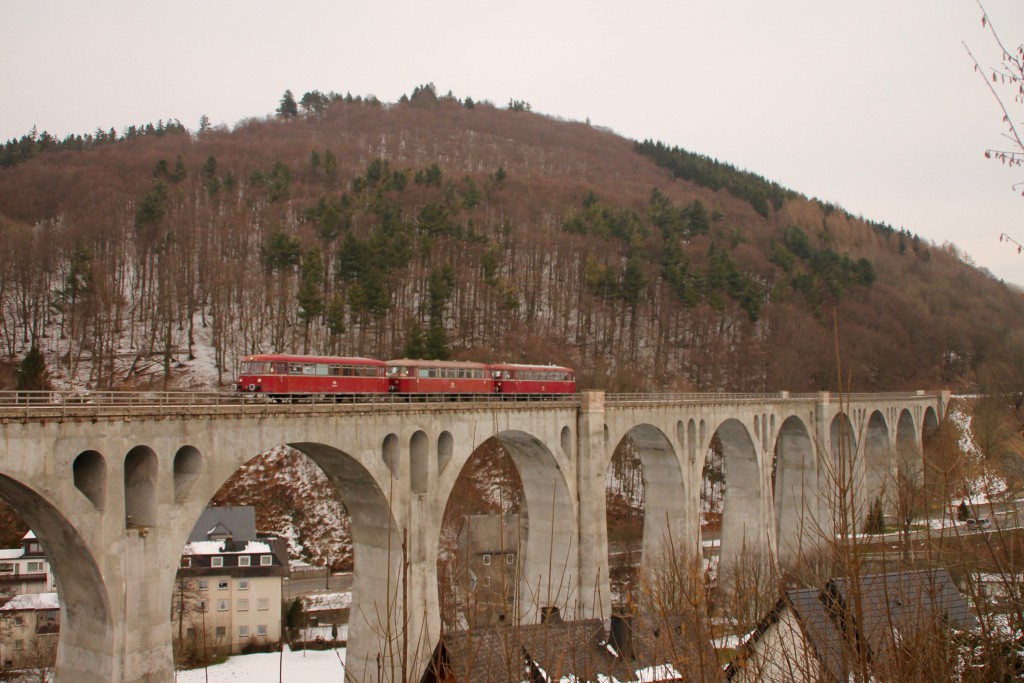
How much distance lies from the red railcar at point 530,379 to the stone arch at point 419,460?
31.0 feet

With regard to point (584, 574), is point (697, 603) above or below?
above

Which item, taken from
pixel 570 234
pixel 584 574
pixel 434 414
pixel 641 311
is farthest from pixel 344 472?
pixel 570 234

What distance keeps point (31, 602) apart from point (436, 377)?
66.8 ft

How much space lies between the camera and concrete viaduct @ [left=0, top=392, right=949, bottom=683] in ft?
53.1

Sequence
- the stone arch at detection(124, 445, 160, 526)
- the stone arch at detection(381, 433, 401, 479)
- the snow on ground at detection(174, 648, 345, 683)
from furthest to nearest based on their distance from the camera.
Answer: the snow on ground at detection(174, 648, 345, 683) < the stone arch at detection(381, 433, 401, 479) < the stone arch at detection(124, 445, 160, 526)

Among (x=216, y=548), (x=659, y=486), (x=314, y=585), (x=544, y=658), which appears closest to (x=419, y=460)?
(x=544, y=658)

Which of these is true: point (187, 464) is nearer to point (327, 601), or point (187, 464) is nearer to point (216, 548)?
point (216, 548)

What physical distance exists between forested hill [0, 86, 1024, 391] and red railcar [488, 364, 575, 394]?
1611cm

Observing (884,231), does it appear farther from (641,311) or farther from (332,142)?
(332,142)

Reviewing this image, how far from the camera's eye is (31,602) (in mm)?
32344

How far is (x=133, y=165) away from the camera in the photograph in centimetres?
8562

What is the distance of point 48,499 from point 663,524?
3091 cm

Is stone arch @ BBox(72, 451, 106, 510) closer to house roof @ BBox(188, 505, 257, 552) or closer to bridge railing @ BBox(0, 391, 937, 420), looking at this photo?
bridge railing @ BBox(0, 391, 937, 420)

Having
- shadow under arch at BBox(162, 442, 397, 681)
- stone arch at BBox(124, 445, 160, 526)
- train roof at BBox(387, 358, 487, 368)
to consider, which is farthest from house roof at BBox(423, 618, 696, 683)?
train roof at BBox(387, 358, 487, 368)
